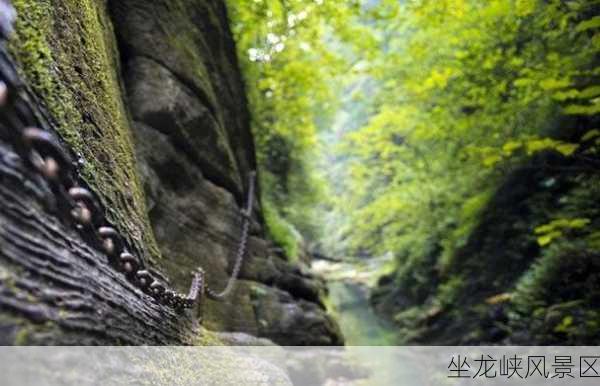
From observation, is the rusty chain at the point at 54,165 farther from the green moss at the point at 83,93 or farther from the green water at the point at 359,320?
the green water at the point at 359,320

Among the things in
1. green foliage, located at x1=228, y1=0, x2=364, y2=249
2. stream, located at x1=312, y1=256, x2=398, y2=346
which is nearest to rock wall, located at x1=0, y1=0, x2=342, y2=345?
green foliage, located at x1=228, y1=0, x2=364, y2=249

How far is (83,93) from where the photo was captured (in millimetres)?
2250

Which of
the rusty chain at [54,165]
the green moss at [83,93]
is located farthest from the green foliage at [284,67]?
the rusty chain at [54,165]

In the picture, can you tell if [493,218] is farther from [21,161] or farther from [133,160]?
[21,161]

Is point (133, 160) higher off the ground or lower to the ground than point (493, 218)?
lower

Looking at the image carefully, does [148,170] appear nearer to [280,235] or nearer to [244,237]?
[244,237]

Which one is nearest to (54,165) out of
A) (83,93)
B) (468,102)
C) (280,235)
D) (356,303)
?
(83,93)

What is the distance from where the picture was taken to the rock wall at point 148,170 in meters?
1.42

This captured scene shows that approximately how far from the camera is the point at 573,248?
6305 mm

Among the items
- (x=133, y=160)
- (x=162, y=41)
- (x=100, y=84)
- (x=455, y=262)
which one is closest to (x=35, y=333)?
(x=100, y=84)

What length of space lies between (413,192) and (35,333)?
38.8 ft

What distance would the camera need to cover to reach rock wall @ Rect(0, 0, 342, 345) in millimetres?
1423

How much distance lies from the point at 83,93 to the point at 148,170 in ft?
7.09

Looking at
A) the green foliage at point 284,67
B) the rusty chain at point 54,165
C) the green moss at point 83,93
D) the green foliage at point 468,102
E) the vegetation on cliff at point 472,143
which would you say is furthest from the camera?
the green foliage at point 284,67
